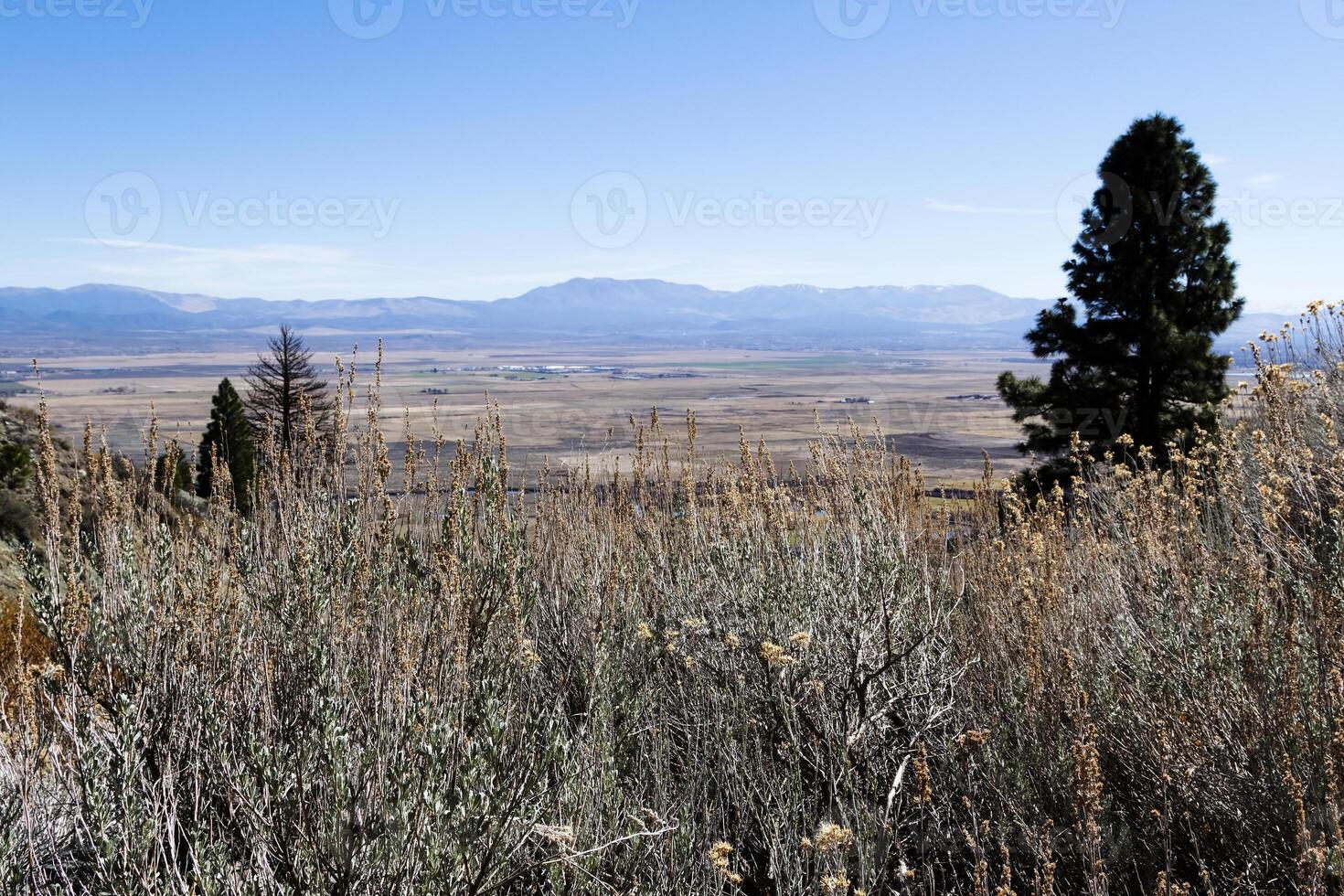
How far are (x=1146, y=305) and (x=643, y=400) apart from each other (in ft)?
295

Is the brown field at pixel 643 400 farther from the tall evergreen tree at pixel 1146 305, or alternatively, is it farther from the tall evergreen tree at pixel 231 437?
the tall evergreen tree at pixel 1146 305

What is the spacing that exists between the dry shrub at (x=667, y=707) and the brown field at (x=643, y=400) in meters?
31.3

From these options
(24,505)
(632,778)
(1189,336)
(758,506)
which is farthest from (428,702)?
(1189,336)

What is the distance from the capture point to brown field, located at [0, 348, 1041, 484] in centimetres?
6669

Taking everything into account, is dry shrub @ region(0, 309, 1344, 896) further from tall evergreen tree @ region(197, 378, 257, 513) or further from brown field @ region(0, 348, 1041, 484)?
brown field @ region(0, 348, 1041, 484)

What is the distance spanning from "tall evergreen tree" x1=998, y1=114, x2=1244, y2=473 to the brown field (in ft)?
52.3

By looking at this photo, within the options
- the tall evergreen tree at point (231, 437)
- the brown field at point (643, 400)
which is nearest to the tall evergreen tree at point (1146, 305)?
the brown field at point (643, 400)

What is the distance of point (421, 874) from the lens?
8.09ft

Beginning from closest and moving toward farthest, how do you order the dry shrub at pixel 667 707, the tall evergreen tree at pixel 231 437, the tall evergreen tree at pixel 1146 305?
the dry shrub at pixel 667 707 < the tall evergreen tree at pixel 1146 305 < the tall evergreen tree at pixel 231 437

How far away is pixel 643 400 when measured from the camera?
359 ft

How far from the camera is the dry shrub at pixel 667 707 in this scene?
244cm

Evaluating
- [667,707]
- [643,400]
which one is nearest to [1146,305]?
[667,707]

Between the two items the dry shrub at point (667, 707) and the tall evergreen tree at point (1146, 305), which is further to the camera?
the tall evergreen tree at point (1146, 305)

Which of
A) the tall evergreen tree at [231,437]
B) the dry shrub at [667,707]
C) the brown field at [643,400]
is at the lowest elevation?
the brown field at [643,400]
